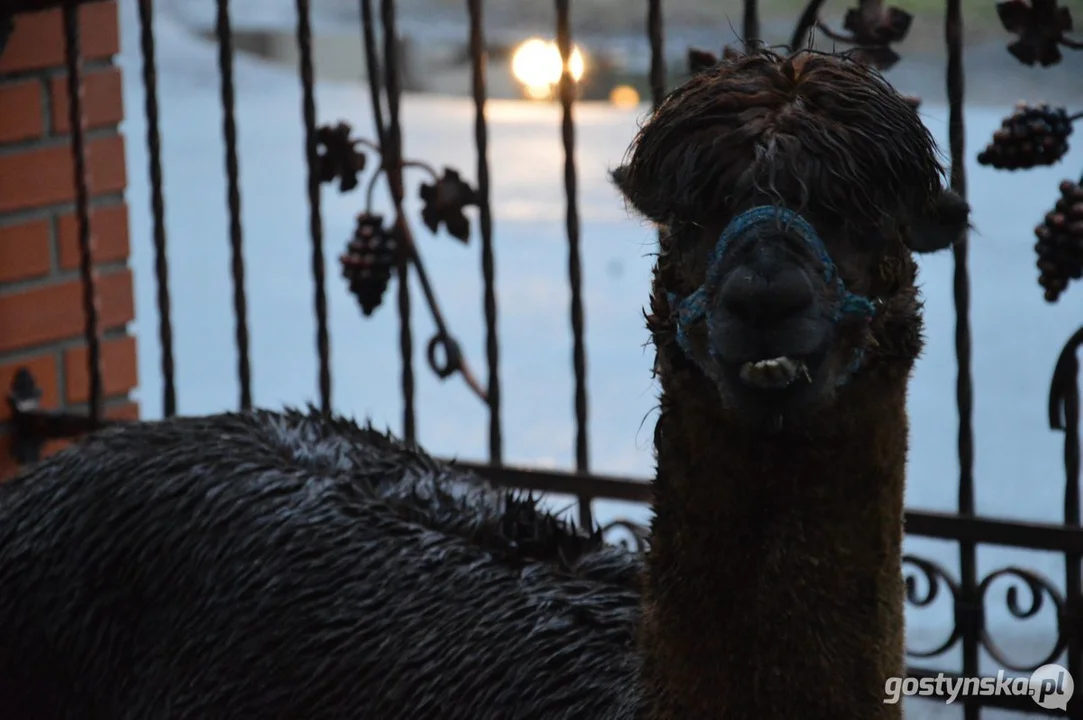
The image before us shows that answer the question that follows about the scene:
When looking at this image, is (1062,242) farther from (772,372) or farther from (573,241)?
(772,372)

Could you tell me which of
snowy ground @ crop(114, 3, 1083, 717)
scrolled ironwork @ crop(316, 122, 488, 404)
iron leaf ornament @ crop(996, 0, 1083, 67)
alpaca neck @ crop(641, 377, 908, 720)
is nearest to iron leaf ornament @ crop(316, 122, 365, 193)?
scrolled ironwork @ crop(316, 122, 488, 404)

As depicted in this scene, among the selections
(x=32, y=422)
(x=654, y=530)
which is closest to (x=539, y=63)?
(x=32, y=422)

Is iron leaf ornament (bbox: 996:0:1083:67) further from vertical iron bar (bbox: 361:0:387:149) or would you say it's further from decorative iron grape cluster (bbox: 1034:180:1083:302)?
vertical iron bar (bbox: 361:0:387:149)

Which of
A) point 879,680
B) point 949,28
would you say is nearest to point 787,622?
point 879,680

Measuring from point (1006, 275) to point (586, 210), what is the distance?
182 cm

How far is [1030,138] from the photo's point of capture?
8.45 ft

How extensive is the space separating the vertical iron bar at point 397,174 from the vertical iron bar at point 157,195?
1.87 ft

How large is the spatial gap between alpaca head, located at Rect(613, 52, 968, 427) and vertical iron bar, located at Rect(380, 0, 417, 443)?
144cm

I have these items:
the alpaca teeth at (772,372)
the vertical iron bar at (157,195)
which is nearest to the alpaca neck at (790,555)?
the alpaca teeth at (772,372)

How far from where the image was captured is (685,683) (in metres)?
1.88

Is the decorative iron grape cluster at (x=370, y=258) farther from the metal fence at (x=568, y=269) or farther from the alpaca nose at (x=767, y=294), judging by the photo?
the alpaca nose at (x=767, y=294)

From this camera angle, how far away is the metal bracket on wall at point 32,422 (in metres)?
3.66

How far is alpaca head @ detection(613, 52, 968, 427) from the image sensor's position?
1668 mm

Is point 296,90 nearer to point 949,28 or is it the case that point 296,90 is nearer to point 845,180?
point 949,28
